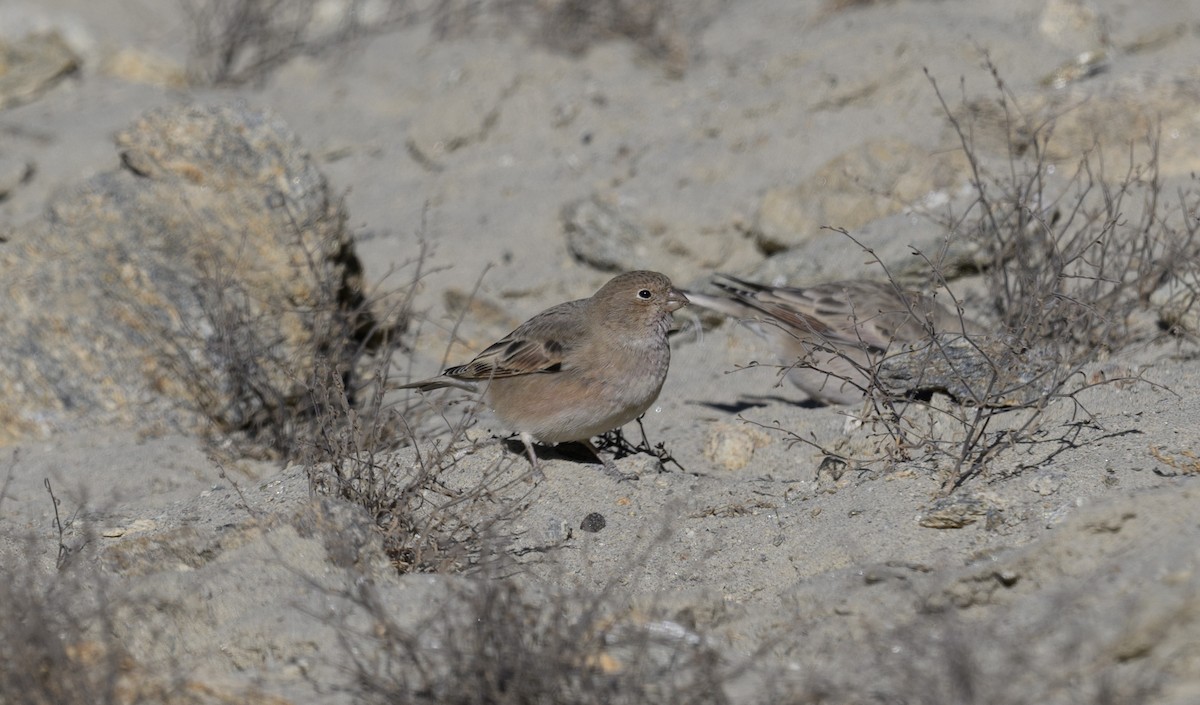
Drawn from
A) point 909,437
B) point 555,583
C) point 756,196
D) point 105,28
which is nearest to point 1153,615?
point 555,583

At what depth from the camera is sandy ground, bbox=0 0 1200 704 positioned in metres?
3.80

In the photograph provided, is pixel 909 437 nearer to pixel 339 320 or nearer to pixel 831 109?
pixel 339 320

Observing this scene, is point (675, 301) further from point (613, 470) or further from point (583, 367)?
point (613, 470)

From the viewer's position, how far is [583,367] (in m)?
5.79

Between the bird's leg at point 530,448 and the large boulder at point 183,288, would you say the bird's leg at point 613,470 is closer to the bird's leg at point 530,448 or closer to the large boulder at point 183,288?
the bird's leg at point 530,448

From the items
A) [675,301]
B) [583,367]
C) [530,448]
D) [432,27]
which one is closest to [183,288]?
[530,448]

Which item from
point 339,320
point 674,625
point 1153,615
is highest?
point 1153,615

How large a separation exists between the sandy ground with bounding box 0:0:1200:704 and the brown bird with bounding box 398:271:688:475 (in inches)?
8.6

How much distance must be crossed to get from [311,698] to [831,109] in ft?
20.5

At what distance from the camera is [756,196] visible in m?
8.25

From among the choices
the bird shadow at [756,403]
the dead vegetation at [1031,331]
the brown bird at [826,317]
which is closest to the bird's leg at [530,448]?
the dead vegetation at [1031,331]

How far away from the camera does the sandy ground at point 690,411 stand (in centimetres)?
380

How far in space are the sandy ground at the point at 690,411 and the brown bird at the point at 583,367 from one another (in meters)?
0.22

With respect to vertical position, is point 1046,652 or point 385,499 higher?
point 1046,652
